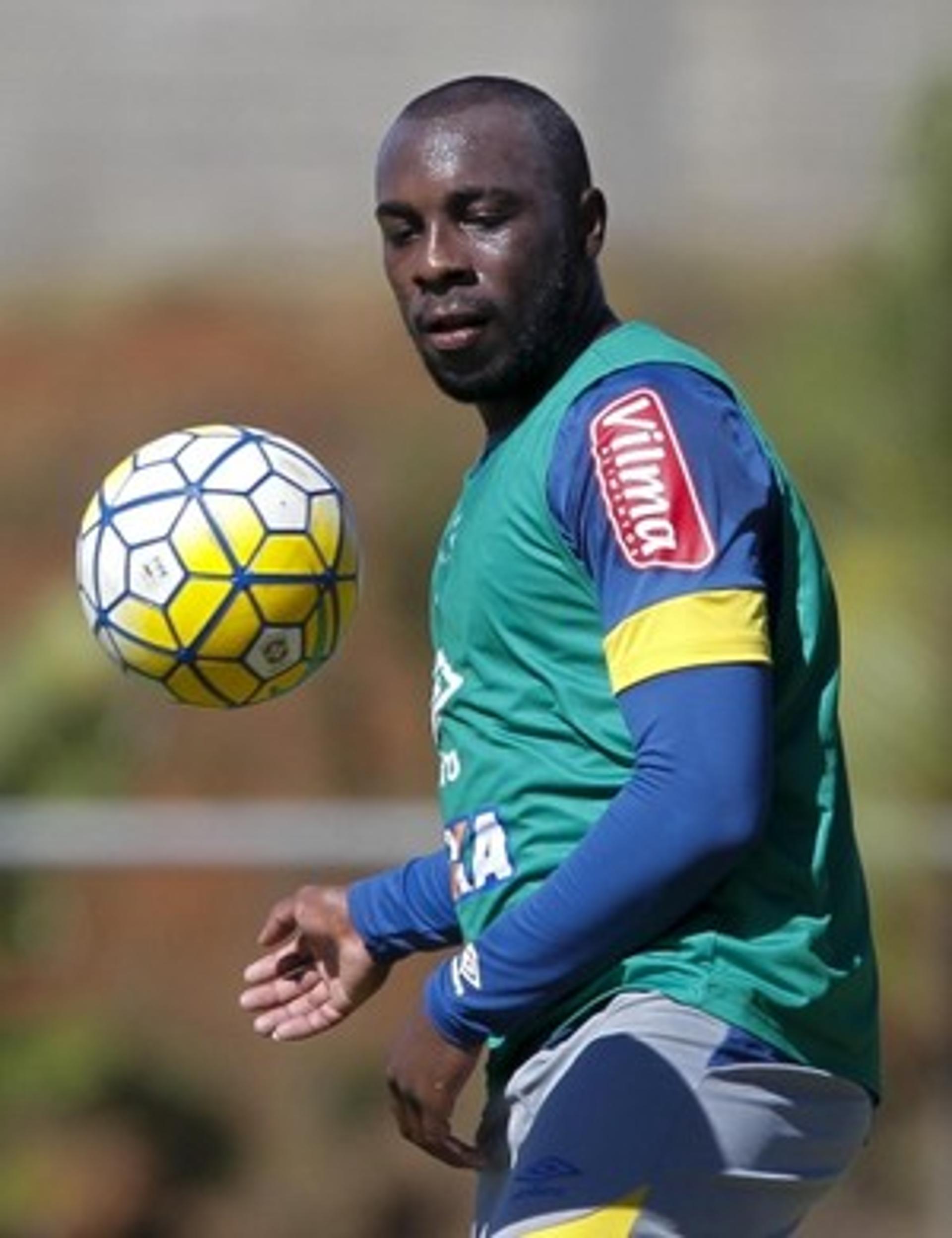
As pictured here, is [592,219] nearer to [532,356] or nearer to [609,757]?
[532,356]

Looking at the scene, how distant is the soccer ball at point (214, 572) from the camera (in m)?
4.22

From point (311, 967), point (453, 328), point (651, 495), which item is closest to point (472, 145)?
point (453, 328)

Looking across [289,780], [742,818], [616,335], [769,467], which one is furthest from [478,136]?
[289,780]

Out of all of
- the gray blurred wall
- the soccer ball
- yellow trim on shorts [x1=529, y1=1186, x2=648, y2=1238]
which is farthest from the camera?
the gray blurred wall

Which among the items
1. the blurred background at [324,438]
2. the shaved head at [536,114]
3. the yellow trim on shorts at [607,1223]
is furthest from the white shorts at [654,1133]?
the blurred background at [324,438]

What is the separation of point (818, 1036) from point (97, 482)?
680cm

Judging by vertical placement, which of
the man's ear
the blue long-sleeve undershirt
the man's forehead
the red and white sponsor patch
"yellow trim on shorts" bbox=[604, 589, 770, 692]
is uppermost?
the man's forehead

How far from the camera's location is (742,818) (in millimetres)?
3594

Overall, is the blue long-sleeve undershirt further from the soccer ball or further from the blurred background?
the blurred background

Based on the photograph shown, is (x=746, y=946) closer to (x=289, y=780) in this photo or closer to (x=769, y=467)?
(x=769, y=467)

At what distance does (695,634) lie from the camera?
3.60 m

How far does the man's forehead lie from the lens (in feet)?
13.0

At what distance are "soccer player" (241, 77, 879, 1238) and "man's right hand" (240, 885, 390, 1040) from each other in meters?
0.24

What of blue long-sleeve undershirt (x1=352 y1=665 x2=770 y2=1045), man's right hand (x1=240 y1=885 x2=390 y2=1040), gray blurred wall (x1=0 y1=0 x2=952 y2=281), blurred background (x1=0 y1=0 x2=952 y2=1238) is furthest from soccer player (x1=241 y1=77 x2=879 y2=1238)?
gray blurred wall (x1=0 y1=0 x2=952 y2=281)
